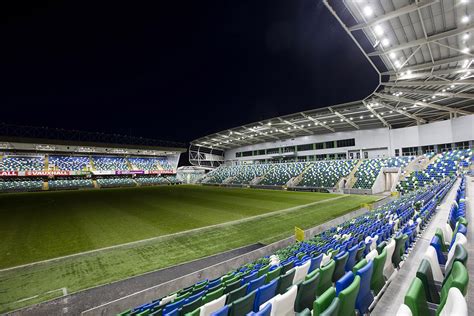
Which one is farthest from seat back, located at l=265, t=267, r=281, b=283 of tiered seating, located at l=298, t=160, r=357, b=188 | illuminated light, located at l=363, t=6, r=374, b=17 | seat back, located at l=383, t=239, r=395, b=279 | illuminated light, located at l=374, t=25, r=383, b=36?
tiered seating, located at l=298, t=160, r=357, b=188

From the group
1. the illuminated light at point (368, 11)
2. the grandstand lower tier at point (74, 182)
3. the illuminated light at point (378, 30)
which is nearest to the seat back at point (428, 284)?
the illuminated light at point (368, 11)

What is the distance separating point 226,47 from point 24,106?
47.0 m

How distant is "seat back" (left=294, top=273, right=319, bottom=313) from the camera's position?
2.85m

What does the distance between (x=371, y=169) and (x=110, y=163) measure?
53.5m

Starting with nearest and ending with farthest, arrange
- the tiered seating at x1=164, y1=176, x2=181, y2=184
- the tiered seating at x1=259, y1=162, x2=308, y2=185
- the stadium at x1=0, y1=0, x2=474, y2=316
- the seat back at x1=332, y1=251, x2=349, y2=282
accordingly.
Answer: the stadium at x1=0, y1=0, x2=474, y2=316
the seat back at x1=332, y1=251, x2=349, y2=282
the tiered seating at x1=259, y1=162, x2=308, y2=185
the tiered seating at x1=164, y1=176, x2=181, y2=184

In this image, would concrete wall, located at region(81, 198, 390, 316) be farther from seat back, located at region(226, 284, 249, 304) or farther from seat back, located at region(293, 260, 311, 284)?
seat back, located at region(293, 260, 311, 284)

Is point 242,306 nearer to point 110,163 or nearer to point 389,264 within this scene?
point 389,264

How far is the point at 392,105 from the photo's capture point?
1088 inches

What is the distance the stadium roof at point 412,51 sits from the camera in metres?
11.3

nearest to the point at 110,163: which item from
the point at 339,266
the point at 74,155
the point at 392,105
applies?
the point at 74,155

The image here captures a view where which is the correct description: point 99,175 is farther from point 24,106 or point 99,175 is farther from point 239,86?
point 239,86

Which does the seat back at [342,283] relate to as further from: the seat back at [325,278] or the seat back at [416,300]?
the seat back at [325,278]

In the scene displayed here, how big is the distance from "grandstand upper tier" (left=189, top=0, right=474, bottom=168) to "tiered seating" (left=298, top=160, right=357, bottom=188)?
16.0ft

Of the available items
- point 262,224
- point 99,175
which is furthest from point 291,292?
point 99,175
